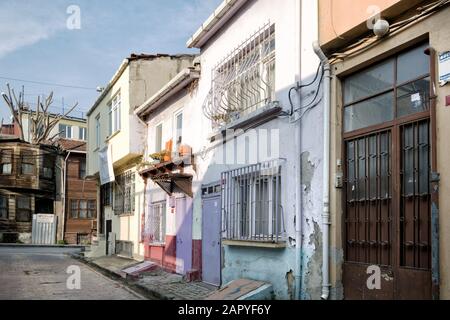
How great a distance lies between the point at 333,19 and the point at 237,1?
11.4 ft

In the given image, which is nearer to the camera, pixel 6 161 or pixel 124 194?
pixel 124 194

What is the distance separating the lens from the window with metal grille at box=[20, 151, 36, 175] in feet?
124

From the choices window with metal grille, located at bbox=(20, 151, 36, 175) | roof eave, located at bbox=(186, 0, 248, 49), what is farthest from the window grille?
roof eave, located at bbox=(186, 0, 248, 49)

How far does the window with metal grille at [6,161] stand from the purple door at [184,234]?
→ 1062 inches

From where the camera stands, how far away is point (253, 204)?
32.6ft

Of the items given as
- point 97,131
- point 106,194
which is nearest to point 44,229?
point 106,194

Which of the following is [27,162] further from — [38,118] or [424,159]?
[424,159]

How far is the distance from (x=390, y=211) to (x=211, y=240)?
580cm

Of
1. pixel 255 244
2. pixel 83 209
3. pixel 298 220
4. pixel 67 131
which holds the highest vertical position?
pixel 67 131

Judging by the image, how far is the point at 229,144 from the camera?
435 inches

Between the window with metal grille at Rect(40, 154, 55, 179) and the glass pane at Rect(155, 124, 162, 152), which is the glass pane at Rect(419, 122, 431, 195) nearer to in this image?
the glass pane at Rect(155, 124, 162, 152)

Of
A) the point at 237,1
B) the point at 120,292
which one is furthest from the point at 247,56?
the point at 120,292

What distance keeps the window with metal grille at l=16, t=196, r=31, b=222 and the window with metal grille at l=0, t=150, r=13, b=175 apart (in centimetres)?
202

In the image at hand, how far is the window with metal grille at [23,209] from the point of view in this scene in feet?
122
